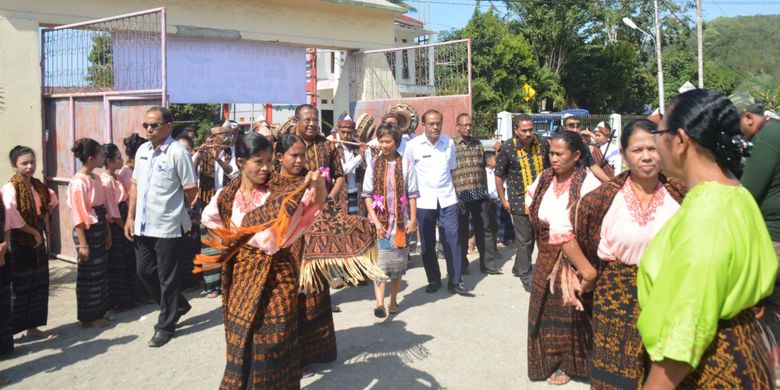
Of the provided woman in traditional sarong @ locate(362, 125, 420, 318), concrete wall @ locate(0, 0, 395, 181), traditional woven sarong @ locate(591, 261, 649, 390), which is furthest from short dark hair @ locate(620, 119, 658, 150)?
concrete wall @ locate(0, 0, 395, 181)

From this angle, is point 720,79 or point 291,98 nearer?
point 291,98

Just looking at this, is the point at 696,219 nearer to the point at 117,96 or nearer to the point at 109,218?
the point at 109,218

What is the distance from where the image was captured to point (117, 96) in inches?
297

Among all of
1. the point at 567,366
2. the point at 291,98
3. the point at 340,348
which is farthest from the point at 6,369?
the point at 291,98

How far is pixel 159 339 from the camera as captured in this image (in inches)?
213

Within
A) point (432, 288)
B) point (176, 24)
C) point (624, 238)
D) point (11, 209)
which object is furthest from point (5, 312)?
point (176, 24)

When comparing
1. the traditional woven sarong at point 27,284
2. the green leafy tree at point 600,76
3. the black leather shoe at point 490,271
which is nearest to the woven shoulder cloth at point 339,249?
the traditional woven sarong at point 27,284

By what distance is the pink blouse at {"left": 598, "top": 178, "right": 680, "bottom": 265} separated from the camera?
10.6ft

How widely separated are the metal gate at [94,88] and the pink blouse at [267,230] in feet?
→ 12.4

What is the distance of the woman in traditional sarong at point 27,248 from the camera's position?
17.6ft

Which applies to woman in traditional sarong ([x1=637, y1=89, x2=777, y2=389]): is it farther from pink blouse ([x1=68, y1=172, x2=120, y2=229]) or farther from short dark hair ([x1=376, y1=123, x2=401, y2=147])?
pink blouse ([x1=68, y1=172, x2=120, y2=229])

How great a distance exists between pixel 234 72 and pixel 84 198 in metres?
5.06

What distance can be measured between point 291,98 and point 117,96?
401cm

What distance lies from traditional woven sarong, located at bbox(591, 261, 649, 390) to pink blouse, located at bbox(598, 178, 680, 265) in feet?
0.23
